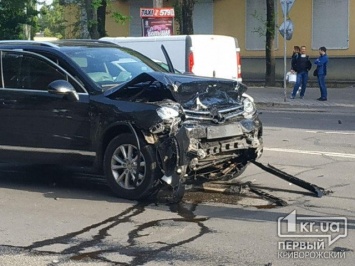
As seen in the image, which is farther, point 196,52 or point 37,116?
point 196,52

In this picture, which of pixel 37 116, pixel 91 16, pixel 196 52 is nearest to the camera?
pixel 37 116

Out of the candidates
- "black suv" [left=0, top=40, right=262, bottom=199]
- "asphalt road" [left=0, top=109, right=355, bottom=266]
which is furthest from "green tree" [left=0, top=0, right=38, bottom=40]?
"black suv" [left=0, top=40, right=262, bottom=199]

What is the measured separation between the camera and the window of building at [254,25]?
112 feet

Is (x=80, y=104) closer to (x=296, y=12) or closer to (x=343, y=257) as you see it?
(x=343, y=257)

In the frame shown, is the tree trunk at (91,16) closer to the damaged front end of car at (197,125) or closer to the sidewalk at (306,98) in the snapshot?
the sidewalk at (306,98)

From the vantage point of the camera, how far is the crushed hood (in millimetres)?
8375

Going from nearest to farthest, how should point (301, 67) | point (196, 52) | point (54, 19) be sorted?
point (196, 52)
point (301, 67)
point (54, 19)

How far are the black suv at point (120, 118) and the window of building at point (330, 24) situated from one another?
22843 millimetres

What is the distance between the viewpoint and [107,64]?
9.39 meters

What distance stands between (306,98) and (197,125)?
16630mm

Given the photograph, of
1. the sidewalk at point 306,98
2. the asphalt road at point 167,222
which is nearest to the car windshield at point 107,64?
the asphalt road at point 167,222

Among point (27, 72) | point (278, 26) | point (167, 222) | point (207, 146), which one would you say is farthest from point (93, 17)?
point (167, 222)

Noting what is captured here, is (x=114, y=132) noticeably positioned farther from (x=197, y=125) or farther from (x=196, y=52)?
(x=196, y=52)

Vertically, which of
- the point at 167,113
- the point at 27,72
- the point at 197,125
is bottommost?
the point at 197,125
